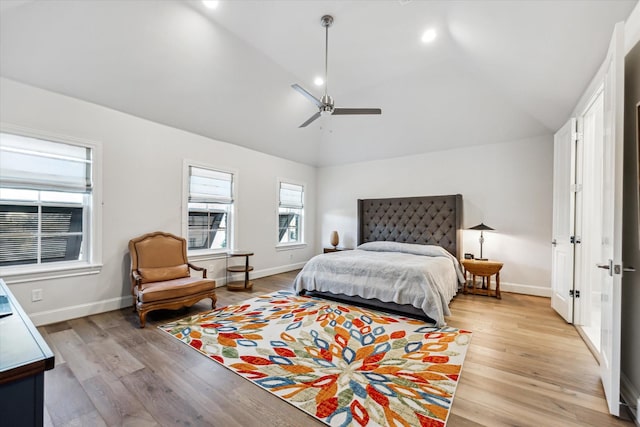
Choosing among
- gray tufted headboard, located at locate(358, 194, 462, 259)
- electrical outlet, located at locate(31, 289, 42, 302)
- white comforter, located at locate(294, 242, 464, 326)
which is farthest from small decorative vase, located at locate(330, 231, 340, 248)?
electrical outlet, located at locate(31, 289, 42, 302)

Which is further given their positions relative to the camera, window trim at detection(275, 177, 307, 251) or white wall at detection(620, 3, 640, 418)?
window trim at detection(275, 177, 307, 251)

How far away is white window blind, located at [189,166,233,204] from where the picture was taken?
464 cm

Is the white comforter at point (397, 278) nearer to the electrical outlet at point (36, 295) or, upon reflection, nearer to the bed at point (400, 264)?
the bed at point (400, 264)

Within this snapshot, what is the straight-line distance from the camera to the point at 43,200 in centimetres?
324

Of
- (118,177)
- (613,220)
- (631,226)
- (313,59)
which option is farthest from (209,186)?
(631,226)

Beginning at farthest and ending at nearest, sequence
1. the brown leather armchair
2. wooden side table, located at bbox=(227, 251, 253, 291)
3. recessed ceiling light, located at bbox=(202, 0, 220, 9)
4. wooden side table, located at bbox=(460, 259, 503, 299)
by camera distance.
A: wooden side table, located at bbox=(227, 251, 253, 291) → wooden side table, located at bbox=(460, 259, 503, 299) → the brown leather armchair → recessed ceiling light, located at bbox=(202, 0, 220, 9)

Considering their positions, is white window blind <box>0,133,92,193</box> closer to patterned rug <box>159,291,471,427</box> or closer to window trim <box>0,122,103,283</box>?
window trim <box>0,122,103,283</box>

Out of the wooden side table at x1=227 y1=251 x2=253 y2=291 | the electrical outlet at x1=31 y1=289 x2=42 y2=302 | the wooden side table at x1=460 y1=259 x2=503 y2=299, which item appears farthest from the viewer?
the wooden side table at x1=227 y1=251 x2=253 y2=291

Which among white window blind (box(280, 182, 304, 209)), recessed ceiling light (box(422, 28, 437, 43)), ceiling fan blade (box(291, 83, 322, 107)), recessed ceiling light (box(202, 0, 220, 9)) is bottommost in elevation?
Result: white window blind (box(280, 182, 304, 209))

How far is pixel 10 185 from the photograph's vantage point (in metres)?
2.98

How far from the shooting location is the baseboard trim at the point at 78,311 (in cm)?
313

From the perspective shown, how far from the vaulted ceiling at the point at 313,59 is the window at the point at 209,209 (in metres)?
0.76

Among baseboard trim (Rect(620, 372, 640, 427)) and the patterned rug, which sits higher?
baseboard trim (Rect(620, 372, 640, 427))

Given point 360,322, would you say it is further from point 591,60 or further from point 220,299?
point 591,60
